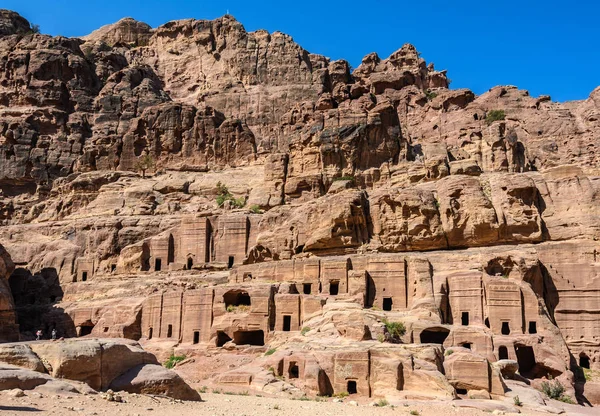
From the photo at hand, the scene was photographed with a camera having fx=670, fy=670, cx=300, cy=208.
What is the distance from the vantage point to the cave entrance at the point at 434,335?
44662 millimetres

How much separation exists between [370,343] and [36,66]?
78999 millimetres

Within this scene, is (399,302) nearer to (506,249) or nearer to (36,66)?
(506,249)

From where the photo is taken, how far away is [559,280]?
49062 millimetres

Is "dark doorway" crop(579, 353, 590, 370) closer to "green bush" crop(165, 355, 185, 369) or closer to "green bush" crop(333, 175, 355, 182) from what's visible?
"green bush" crop(165, 355, 185, 369)

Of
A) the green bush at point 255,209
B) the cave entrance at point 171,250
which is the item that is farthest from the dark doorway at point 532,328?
the cave entrance at point 171,250

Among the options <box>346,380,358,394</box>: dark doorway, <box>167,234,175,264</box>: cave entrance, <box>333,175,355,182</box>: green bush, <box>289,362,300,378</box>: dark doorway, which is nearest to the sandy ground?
<box>346,380,358,394</box>: dark doorway

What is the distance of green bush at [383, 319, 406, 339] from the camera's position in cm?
4275

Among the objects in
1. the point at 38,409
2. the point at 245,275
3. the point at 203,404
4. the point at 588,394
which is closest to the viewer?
the point at 38,409

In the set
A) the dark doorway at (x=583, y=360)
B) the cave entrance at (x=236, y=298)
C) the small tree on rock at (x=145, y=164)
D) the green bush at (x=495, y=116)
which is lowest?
the dark doorway at (x=583, y=360)

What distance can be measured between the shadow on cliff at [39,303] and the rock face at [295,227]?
0.23 metres

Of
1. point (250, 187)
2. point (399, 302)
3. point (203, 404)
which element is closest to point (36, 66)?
point (250, 187)

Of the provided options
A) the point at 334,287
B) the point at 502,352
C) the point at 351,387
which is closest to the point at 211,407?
the point at 351,387

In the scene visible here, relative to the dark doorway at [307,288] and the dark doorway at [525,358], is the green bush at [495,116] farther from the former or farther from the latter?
the dark doorway at [525,358]

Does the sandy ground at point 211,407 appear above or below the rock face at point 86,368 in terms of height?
below
